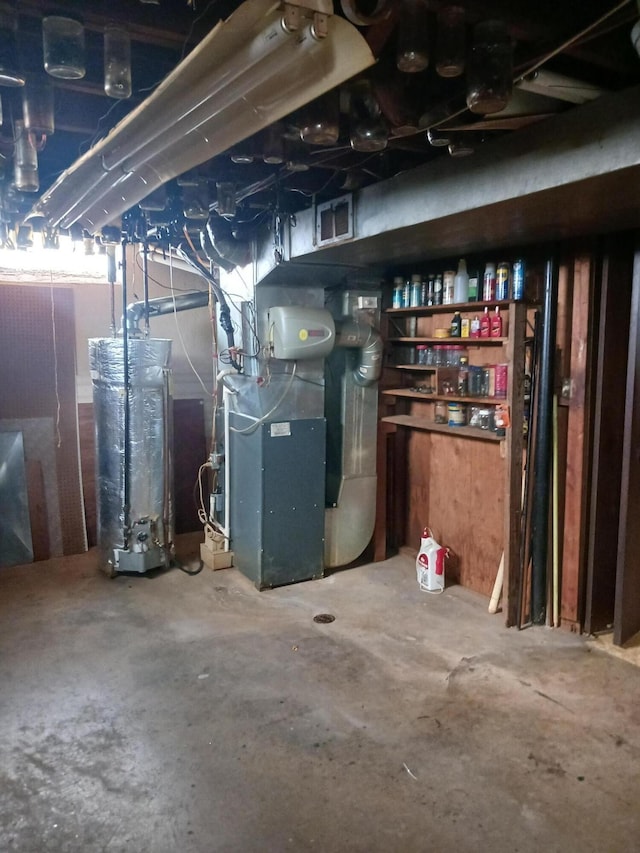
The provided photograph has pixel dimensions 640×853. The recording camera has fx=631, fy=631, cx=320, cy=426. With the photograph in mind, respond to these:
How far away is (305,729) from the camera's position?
232 cm

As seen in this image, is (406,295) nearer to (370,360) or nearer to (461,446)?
(370,360)

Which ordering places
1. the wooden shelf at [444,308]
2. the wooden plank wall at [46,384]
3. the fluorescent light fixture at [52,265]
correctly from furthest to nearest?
the fluorescent light fixture at [52,265] → the wooden plank wall at [46,384] → the wooden shelf at [444,308]

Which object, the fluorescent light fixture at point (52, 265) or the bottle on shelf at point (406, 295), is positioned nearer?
the bottle on shelf at point (406, 295)

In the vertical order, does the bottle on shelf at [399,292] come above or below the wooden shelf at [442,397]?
above

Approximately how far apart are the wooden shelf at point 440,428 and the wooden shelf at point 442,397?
14 centimetres

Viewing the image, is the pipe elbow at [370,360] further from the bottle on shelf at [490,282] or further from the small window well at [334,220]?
the small window well at [334,220]

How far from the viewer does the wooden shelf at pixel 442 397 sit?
10.6ft

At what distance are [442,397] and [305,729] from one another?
1846 mm

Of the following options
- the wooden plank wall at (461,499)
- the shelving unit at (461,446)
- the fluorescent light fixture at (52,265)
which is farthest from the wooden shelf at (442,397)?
the fluorescent light fixture at (52,265)

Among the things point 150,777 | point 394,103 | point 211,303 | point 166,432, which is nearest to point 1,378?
point 166,432

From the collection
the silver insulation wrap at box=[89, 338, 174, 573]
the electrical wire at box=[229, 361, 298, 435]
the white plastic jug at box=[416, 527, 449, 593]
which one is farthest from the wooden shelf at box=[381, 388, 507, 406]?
the silver insulation wrap at box=[89, 338, 174, 573]

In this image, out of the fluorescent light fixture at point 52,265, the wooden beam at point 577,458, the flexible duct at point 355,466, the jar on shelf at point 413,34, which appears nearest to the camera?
the jar on shelf at point 413,34

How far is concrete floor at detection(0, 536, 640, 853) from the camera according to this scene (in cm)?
186

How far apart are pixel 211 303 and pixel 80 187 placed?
1655 millimetres
